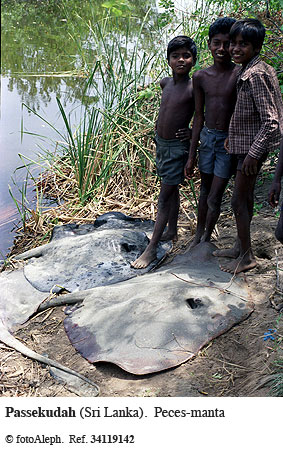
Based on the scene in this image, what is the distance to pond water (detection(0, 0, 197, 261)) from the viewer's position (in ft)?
20.7

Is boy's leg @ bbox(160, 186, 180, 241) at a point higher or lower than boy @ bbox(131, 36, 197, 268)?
lower

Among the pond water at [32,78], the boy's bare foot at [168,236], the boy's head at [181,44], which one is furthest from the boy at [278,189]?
the pond water at [32,78]

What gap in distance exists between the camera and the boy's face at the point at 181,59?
3617 millimetres

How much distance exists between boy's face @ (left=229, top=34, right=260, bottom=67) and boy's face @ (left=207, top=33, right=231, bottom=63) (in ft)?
0.65

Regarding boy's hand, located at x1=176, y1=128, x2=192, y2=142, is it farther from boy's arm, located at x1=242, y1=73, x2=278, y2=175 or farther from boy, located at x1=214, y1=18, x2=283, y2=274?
boy's arm, located at x1=242, y1=73, x2=278, y2=175

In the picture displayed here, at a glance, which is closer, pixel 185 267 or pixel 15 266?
pixel 185 267

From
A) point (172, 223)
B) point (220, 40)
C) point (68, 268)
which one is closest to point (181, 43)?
point (220, 40)

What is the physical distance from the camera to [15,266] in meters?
4.40

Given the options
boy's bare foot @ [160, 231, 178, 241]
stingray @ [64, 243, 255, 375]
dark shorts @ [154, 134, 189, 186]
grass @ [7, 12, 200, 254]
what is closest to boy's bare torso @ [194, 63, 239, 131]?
dark shorts @ [154, 134, 189, 186]

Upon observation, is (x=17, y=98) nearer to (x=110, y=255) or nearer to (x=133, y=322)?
(x=110, y=255)

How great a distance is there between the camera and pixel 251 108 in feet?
10.4

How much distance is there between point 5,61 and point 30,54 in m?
0.56

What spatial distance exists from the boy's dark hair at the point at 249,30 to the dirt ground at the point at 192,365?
1.52m
